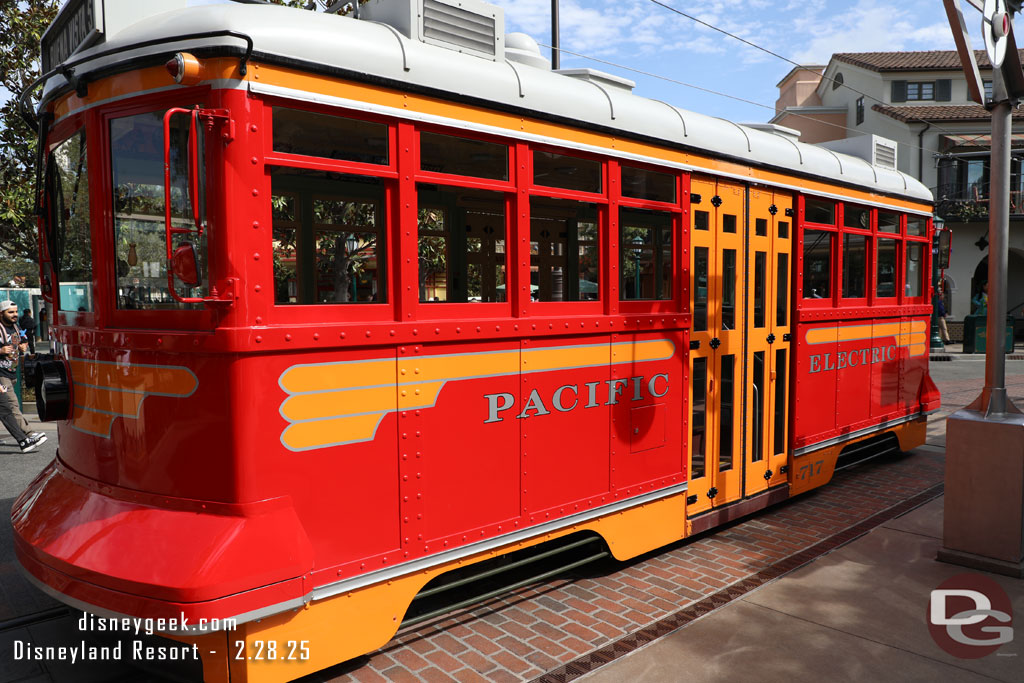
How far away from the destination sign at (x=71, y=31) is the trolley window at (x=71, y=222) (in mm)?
434

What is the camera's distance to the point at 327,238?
145 inches

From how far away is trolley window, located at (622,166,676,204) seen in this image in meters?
4.46

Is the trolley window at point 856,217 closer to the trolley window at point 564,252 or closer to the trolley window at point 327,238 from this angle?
the trolley window at point 564,252

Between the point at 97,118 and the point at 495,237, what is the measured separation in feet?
7.24

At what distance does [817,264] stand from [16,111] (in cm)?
1200

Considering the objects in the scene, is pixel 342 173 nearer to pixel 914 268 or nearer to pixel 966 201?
pixel 914 268

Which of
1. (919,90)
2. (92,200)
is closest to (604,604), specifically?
(92,200)

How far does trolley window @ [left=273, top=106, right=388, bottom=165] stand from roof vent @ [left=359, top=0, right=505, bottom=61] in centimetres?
69

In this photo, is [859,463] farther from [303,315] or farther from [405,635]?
[303,315]

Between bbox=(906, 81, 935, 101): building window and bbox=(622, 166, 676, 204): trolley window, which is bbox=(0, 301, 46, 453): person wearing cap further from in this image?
bbox=(906, 81, 935, 101): building window

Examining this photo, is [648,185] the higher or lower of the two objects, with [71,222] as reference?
higher

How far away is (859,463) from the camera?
293 inches

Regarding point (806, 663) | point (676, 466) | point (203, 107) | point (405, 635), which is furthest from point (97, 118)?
point (806, 663)

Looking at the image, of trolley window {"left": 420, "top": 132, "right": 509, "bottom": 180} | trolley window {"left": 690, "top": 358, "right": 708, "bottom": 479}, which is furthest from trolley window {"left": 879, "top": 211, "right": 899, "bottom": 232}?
trolley window {"left": 420, "top": 132, "right": 509, "bottom": 180}
